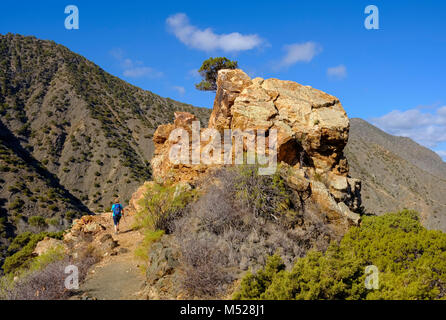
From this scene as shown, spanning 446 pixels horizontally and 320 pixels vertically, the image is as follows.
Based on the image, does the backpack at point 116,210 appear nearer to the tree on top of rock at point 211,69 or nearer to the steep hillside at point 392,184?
the tree on top of rock at point 211,69

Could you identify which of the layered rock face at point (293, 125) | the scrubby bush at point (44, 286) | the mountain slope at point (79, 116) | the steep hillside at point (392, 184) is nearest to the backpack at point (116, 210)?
the layered rock face at point (293, 125)

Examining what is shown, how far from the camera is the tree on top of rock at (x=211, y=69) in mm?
22964

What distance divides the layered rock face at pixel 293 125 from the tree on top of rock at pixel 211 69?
1017 cm

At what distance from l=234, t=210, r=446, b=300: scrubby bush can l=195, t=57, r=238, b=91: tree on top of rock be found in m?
17.6

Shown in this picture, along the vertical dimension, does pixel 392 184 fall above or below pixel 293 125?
below

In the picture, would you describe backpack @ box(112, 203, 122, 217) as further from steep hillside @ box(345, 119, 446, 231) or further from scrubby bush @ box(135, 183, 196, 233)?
steep hillside @ box(345, 119, 446, 231)

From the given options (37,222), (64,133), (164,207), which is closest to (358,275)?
(164,207)

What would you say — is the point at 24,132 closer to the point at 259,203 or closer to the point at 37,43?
the point at 37,43

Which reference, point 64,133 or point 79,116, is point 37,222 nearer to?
point 64,133

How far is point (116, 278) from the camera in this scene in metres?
7.12

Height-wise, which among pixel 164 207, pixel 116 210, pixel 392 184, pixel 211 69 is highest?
pixel 211 69

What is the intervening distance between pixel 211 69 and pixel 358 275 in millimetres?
19991

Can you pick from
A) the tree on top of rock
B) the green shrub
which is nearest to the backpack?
the tree on top of rock

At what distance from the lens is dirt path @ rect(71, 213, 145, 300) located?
6258 mm
